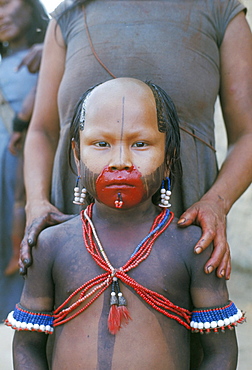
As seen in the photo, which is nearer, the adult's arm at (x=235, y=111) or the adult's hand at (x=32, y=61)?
the adult's arm at (x=235, y=111)

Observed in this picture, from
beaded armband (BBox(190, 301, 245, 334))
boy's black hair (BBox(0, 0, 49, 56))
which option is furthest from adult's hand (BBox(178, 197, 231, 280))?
boy's black hair (BBox(0, 0, 49, 56))

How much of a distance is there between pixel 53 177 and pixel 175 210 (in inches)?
19.2

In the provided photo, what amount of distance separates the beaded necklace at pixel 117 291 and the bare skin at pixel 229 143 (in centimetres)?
14

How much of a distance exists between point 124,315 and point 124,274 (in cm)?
11

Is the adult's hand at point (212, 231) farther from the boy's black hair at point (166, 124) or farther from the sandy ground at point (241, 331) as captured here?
the sandy ground at point (241, 331)

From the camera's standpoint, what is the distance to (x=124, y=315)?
141 cm

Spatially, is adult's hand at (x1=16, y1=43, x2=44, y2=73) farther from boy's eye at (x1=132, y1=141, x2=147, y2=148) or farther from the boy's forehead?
boy's eye at (x1=132, y1=141, x2=147, y2=148)

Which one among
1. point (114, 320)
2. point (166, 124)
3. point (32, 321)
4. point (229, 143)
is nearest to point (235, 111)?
point (229, 143)

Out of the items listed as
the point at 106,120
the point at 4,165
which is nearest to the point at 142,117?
the point at 106,120

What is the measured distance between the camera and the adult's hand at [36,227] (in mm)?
1564

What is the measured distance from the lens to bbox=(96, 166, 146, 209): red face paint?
4.59 feet

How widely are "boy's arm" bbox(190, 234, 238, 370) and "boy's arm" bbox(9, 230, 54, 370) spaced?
45cm

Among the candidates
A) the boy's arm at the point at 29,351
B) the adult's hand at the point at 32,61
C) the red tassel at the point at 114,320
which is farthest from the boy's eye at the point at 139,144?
the adult's hand at the point at 32,61

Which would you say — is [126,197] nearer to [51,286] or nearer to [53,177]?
[51,286]
